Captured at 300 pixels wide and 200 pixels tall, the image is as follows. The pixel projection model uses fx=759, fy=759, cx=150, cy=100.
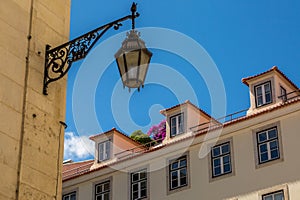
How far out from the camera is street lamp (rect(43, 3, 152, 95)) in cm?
779

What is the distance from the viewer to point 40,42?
831 cm

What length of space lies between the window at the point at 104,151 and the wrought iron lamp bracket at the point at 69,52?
67.4 feet

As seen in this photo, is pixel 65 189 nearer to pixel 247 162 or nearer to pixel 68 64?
pixel 247 162

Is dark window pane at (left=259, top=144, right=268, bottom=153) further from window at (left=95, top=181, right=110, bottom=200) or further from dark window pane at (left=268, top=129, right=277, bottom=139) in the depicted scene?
window at (left=95, top=181, right=110, bottom=200)

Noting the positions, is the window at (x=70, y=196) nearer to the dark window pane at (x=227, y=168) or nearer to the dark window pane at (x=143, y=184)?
the dark window pane at (x=143, y=184)

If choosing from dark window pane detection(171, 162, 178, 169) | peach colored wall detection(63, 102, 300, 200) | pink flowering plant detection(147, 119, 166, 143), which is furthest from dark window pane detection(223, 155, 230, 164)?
pink flowering plant detection(147, 119, 166, 143)

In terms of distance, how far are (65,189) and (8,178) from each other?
2135cm

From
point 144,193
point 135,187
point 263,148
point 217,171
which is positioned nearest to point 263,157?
point 263,148

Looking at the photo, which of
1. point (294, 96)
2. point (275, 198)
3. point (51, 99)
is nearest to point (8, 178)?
point (51, 99)

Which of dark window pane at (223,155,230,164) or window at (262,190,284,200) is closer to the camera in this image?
window at (262,190,284,200)

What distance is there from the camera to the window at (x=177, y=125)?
26.8 m

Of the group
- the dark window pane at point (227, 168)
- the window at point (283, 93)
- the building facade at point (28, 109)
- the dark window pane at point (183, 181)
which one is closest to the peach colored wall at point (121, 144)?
the dark window pane at point (183, 181)

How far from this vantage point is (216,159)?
965 inches

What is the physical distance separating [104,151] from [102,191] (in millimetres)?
2203
